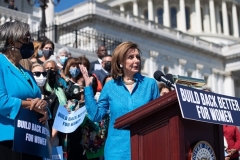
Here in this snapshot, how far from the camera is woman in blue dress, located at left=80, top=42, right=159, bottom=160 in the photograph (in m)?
A: 4.92

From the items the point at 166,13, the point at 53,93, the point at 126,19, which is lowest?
the point at 53,93

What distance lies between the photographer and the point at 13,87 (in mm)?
4496

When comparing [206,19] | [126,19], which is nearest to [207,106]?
[126,19]

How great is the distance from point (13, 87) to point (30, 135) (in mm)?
392

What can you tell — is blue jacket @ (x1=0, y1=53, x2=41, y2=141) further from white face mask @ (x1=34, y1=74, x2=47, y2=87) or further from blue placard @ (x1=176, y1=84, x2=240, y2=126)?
white face mask @ (x1=34, y1=74, x2=47, y2=87)

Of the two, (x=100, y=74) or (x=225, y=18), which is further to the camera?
(x=225, y=18)

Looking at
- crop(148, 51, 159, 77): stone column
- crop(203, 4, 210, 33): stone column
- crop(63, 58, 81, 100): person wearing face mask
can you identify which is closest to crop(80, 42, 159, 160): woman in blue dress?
crop(63, 58, 81, 100): person wearing face mask

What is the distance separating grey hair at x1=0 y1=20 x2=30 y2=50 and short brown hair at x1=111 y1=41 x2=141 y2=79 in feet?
2.79

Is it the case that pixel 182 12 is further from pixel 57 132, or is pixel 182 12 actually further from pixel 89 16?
pixel 57 132

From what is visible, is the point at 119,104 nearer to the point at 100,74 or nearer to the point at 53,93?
the point at 53,93

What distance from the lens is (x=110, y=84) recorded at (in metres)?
5.10

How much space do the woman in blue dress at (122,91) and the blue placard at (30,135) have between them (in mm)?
562

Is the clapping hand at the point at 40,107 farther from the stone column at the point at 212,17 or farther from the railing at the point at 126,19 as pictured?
the stone column at the point at 212,17

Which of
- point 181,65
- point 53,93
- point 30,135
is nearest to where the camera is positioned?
point 30,135
